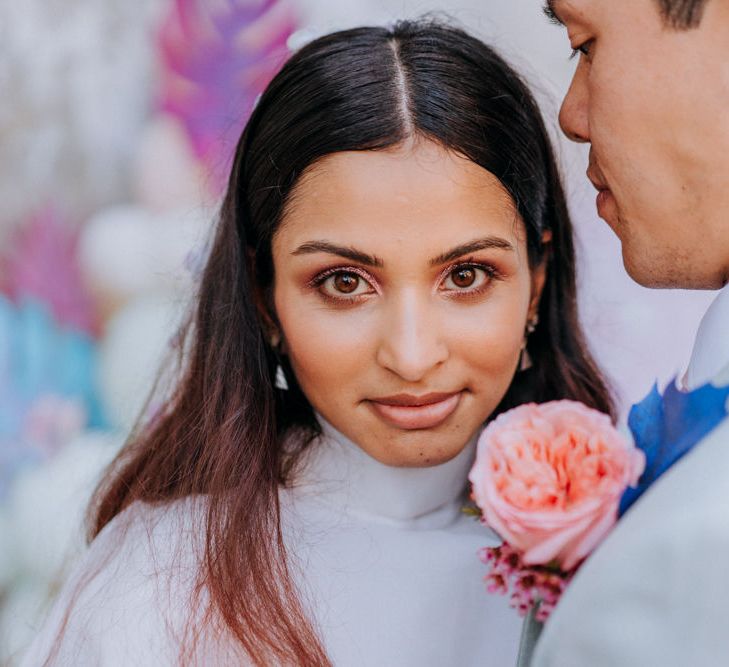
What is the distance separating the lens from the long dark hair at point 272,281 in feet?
4.98

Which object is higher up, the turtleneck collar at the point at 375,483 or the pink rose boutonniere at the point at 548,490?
the pink rose boutonniere at the point at 548,490

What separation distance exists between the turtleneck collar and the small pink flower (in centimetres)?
41

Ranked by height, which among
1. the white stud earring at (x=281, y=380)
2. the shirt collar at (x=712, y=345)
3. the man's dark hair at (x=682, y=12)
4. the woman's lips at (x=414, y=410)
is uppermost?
the man's dark hair at (x=682, y=12)

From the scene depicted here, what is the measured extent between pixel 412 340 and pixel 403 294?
7 centimetres

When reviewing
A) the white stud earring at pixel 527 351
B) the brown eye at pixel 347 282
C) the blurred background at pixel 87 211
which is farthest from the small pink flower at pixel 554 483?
the blurred background at pixel 87 211

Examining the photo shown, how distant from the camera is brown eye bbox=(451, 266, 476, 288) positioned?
1.52m

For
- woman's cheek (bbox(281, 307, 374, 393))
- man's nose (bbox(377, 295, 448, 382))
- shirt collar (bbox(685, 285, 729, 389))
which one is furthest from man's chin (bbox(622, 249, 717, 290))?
woman's cheek (bbox(281, 307, 374, 393))

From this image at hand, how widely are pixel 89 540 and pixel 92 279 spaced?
769mm

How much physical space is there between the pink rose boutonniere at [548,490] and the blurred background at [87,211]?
1.37 m

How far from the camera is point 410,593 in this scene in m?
1.58

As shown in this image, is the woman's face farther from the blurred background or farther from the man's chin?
the blurred background

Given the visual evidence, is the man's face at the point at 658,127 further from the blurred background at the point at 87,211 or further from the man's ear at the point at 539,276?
the blurred background at the point at 87,211

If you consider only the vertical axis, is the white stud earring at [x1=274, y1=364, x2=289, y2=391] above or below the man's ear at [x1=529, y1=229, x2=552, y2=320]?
below

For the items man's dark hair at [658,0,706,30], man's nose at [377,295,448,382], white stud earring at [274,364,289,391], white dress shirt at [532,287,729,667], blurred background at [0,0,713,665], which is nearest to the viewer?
white dress shirt at [532,287,729,667]
